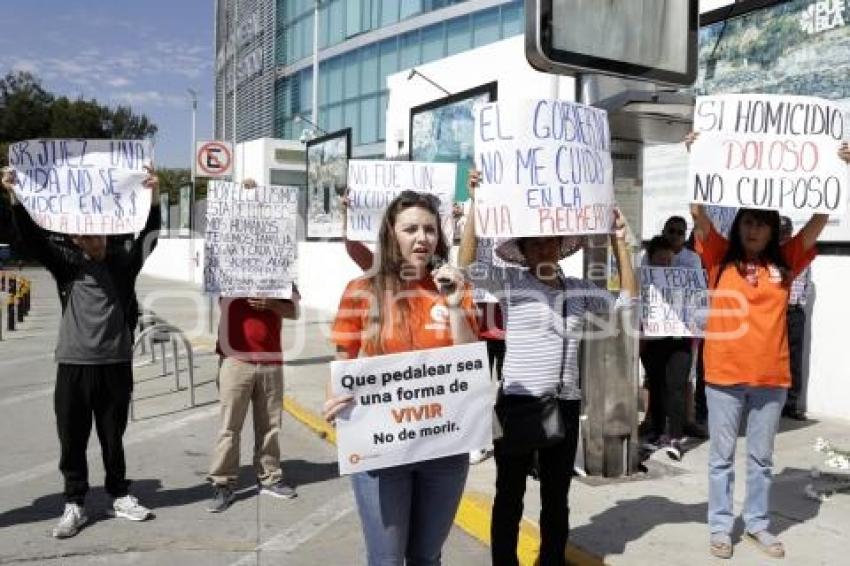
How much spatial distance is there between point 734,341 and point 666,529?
133 centimetres

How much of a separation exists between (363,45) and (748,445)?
131ft

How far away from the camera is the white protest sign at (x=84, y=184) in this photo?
5.42 meters

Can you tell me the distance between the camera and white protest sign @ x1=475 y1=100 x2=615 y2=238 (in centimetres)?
430

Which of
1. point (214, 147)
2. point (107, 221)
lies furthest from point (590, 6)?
point (214, 147)

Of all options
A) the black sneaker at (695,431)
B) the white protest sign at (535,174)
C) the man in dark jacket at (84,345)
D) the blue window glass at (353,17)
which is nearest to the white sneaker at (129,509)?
the man in dark jacket at (84,345)

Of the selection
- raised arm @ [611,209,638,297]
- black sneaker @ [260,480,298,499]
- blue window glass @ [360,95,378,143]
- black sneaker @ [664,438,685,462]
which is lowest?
black sneaker @ [260,480,298,499]

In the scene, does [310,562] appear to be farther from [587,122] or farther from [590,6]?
[590,6]

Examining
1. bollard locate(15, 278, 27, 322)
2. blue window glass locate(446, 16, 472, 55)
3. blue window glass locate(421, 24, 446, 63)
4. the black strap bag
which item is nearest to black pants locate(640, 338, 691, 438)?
the black strap bag

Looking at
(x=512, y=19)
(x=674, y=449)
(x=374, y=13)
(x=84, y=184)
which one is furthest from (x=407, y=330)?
(x=374, y=13)

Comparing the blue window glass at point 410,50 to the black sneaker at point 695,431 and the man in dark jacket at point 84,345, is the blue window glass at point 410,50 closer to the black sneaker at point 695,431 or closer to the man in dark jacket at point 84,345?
the black sneaker at point 695,431

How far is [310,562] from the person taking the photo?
16.5 feet

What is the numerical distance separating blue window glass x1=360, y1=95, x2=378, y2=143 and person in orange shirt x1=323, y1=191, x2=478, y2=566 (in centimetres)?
3775

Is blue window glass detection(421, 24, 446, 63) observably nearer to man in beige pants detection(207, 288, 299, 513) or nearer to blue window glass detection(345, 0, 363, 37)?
blue window glass detection(345, 0, 363, 37)

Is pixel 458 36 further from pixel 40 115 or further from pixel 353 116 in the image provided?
pixel 40 115
